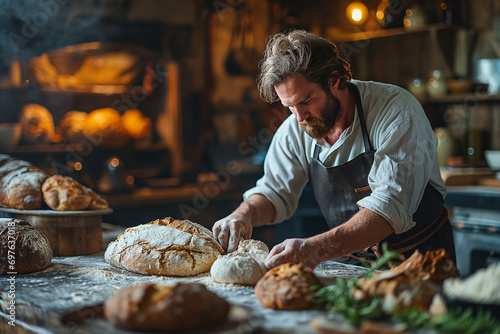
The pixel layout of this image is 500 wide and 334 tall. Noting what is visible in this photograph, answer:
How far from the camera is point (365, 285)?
139 centimetres

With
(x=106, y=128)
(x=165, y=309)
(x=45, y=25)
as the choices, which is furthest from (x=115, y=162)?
(x=165, y=309)

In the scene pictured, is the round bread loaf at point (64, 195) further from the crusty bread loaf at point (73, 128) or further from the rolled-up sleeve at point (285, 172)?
the crusty bread loaf at point (73, 128)

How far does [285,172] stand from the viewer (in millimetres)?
2766

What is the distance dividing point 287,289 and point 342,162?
3.85ft

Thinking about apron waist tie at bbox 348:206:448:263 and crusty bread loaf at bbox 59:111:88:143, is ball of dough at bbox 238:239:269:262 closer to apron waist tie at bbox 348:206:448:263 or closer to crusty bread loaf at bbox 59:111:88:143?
apron waist tie at bbox 348:206:448:263

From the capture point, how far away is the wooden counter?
1367 millimetres

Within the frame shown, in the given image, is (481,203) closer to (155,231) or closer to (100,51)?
(155,231)

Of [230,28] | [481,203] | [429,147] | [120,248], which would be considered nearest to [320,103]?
[429,147]

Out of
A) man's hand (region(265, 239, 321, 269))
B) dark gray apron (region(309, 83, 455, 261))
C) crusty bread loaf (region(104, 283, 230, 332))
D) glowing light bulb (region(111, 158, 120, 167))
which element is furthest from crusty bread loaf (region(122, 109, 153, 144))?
crusty bread loaf (region(104, 283, 230, 332))

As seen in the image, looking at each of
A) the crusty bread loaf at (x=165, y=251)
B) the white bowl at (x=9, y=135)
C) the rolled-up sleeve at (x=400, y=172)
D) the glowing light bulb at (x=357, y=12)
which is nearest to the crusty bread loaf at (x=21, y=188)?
the crusty bread loaf at (x=165, y=251)

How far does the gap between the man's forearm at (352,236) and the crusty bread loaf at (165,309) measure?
0.69 m

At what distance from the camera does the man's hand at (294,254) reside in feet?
6.09

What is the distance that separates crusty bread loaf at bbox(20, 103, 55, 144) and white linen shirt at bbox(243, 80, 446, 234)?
8.80 ft

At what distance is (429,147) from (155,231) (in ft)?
3.95
